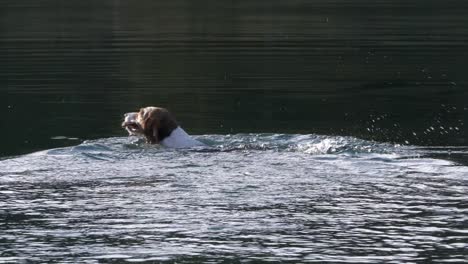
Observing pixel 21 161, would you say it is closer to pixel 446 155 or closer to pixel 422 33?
pixel 446 155

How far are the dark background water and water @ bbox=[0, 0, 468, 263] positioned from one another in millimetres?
92

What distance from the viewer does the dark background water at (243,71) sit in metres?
21.0

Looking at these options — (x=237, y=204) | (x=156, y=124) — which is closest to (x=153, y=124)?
(x=156, y=124)

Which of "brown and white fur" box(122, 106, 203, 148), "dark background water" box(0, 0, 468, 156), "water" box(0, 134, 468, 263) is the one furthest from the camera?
"dark background water" box(0, 0, 468, 156)

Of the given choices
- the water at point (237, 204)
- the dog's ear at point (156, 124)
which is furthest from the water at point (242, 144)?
the dog's ear at point (156, 124)

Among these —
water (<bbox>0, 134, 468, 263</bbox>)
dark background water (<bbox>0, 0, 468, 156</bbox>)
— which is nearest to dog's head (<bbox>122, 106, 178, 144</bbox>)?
water (<bbox>0, 134, 468, 263</bbox>)

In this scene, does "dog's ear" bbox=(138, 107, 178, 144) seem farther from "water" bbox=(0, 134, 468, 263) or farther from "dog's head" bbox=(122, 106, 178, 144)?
"water" bbox=(0, 134, 468, 263)

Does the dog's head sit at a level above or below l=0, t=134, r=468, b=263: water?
above

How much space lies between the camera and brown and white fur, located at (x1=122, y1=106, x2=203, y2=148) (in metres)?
16.6

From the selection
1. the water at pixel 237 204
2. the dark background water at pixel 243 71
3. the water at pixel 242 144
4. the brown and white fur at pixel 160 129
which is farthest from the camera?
the dark background water at pixel 243 71

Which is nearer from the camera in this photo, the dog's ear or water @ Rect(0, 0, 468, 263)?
water @ Rect(0, 0, 468, 263)

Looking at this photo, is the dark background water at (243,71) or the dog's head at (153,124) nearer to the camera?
the dog's head at (153,124)

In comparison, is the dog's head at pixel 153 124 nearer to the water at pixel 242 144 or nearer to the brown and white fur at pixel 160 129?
the brown and white fur at pixel 160 129

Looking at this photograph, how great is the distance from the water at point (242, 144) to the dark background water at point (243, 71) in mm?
92
